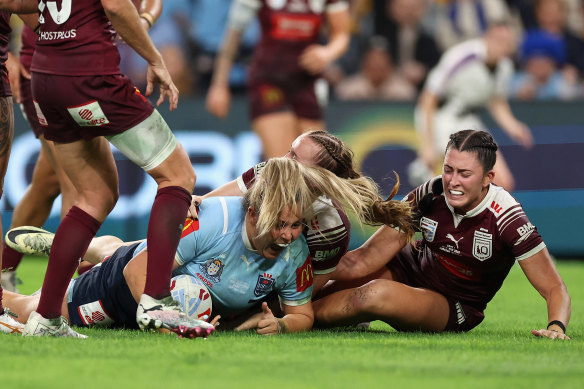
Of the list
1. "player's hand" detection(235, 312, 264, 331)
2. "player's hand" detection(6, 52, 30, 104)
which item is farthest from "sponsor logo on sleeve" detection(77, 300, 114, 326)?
Answer: "player's hand" detection(6, 52, 30, 104)

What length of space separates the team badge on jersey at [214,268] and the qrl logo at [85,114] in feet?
2.97

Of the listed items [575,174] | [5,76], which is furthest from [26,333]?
[575,174]

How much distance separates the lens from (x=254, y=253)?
435cm

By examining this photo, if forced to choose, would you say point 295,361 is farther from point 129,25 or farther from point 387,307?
point 129,25

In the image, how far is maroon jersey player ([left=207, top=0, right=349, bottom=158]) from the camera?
8523 mm

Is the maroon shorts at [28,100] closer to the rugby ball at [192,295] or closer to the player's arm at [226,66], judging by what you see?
the rugby ball at [192,295]

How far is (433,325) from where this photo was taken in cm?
466

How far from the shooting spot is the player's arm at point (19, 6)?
3.95 m

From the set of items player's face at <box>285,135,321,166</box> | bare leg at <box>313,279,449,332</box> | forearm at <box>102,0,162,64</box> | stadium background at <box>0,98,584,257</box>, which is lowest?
stadium background at <box>0,98,584,257</box>

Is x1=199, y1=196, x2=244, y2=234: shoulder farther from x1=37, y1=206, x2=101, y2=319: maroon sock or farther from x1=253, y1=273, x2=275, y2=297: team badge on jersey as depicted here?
x1=37, y1=206, x2=101, y2=319: maroon sock

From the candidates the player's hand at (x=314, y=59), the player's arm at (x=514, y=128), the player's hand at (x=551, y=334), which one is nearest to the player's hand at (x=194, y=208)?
the player's hand at (x=551, y=334)

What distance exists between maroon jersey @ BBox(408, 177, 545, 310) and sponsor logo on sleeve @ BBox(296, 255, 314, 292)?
686 millimetres

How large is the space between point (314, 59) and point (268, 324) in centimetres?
451

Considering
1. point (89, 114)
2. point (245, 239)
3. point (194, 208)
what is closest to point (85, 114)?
point (89, 114)
